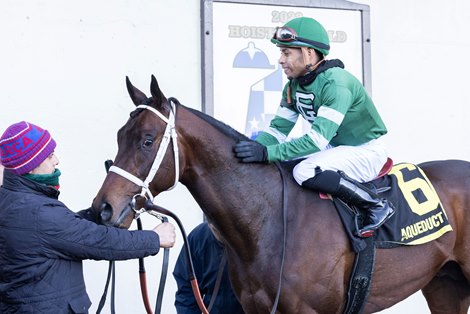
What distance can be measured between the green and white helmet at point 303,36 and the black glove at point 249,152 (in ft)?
1.85

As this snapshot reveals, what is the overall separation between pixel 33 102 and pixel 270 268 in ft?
7.17

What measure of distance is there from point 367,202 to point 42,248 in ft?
5.34

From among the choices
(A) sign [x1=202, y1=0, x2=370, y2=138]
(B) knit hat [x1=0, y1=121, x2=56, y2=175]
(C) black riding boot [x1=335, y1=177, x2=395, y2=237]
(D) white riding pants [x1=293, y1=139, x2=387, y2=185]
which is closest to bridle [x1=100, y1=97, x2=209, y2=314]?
(B) knit hat [x1=0, y1=121, x2=56, y2=175]

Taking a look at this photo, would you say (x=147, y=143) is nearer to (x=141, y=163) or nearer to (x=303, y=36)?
(x=141, y=163)

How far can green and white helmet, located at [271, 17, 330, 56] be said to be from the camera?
3.80m

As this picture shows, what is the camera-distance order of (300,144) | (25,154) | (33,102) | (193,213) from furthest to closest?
(193,213) < (33,102) < (300,144) < (25,154)

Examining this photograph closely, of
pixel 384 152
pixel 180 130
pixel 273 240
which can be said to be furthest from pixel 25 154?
pixel 384 152

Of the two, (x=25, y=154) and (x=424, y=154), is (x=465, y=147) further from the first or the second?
(x=25, y=154)

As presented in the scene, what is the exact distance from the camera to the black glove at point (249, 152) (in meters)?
3.58

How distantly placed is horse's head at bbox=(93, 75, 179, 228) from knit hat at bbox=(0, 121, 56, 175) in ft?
1.31

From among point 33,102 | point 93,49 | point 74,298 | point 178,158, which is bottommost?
point 74,298

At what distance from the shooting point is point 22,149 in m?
2.89

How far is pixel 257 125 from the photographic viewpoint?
5.45 m

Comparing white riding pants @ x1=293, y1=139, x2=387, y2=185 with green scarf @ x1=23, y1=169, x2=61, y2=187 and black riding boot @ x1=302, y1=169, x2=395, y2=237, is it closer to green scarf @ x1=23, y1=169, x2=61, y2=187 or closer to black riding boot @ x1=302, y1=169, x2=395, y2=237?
black riding boot @ x1=302, y1=169, x2=395, y2=237
